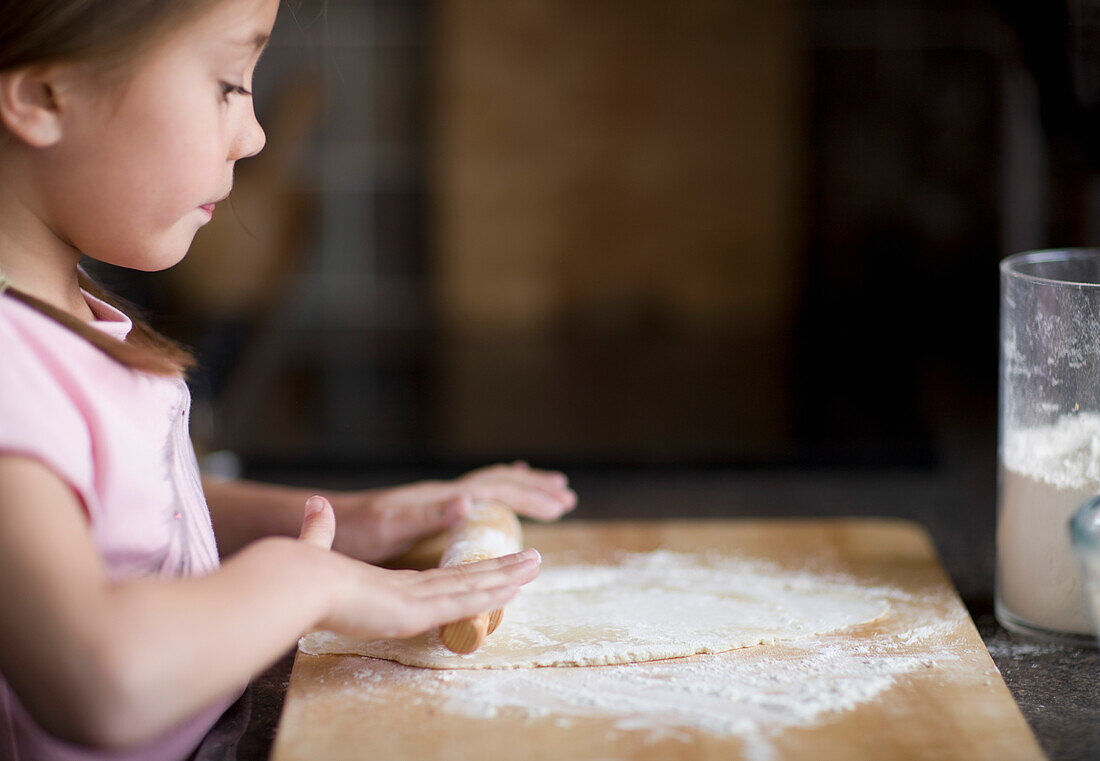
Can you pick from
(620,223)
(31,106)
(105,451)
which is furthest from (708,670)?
(620,223)

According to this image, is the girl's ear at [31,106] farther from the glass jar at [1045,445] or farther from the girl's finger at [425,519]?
the glass jar at [1045,445]

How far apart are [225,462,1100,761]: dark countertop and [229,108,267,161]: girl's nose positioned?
0.30 m

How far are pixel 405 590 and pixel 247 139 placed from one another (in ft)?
0.81

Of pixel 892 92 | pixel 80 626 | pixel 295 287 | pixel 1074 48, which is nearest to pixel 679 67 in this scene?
pixel 892 92

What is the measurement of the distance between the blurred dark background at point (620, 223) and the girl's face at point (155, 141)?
248 centimetres

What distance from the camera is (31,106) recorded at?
1.64ft

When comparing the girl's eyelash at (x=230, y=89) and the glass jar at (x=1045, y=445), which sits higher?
the girl's eyelash at (x=230, y=89)

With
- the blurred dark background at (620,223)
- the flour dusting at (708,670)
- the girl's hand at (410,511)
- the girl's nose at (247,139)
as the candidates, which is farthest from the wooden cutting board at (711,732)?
the blurred dark background at (620,223)

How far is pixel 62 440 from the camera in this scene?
0.48m

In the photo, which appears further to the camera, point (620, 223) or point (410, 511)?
point (620, 223)

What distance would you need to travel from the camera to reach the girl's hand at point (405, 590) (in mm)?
527

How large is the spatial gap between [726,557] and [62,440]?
0.49 m

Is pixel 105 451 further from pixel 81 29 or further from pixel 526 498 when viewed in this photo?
pixel 526 498

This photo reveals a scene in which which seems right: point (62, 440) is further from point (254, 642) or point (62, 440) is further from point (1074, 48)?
point (1074, 48)
